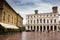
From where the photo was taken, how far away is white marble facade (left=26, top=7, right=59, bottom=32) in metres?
81.8

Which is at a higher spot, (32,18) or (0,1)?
(0,1)

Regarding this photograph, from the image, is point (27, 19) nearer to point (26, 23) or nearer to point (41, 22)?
point (26, 23)

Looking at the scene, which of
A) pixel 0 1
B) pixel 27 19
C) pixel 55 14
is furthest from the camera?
pixel 27 19

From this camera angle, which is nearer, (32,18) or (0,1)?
(0,1)

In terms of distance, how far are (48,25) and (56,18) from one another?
5.76 metres

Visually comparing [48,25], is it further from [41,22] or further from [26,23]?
[26,23]

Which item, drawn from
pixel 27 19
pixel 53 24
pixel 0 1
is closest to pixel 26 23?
pixel 27 19

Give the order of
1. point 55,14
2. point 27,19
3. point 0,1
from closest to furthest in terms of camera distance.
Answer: point 0,1 → point 55,14 → point 27,19

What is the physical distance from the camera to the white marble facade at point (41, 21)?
8175cm

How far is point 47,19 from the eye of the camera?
274 feet

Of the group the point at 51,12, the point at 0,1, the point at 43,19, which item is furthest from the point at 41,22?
the point at 0,1

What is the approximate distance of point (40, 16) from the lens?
278 ft

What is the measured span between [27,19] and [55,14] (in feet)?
52.5

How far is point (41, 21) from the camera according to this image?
277 ft
